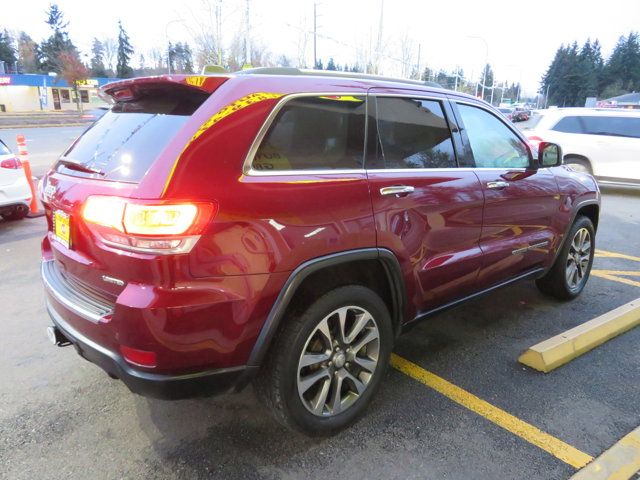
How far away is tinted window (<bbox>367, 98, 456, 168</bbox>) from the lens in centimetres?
273

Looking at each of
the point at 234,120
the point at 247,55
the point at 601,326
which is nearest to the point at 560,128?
the point at 601,326

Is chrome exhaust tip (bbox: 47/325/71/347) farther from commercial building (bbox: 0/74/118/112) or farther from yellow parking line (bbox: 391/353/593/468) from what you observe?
commercial building (bbox: 0/74/118/112)

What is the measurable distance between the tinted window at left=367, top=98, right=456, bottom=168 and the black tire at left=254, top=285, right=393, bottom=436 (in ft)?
2.40

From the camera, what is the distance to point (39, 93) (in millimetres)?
54969

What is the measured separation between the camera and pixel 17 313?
412cm

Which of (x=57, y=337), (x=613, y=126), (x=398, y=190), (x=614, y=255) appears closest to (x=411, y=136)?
(x=398, y=190)

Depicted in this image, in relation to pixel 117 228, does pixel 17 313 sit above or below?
below

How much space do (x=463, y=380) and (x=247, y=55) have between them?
25237 mm

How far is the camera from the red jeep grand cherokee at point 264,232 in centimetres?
201

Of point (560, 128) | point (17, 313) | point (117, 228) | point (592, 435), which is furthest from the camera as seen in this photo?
point (560, 128)

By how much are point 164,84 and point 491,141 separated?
2.36 meters

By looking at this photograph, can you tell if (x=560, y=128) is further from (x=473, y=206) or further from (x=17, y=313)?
(x=17, y=313)

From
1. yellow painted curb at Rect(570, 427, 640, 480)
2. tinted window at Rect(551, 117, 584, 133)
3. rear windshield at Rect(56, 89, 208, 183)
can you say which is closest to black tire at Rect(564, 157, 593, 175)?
tinted window at Rect(551, 117, 584, 133)

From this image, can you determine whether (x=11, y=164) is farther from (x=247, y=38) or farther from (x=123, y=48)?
(x=123, y=48)
